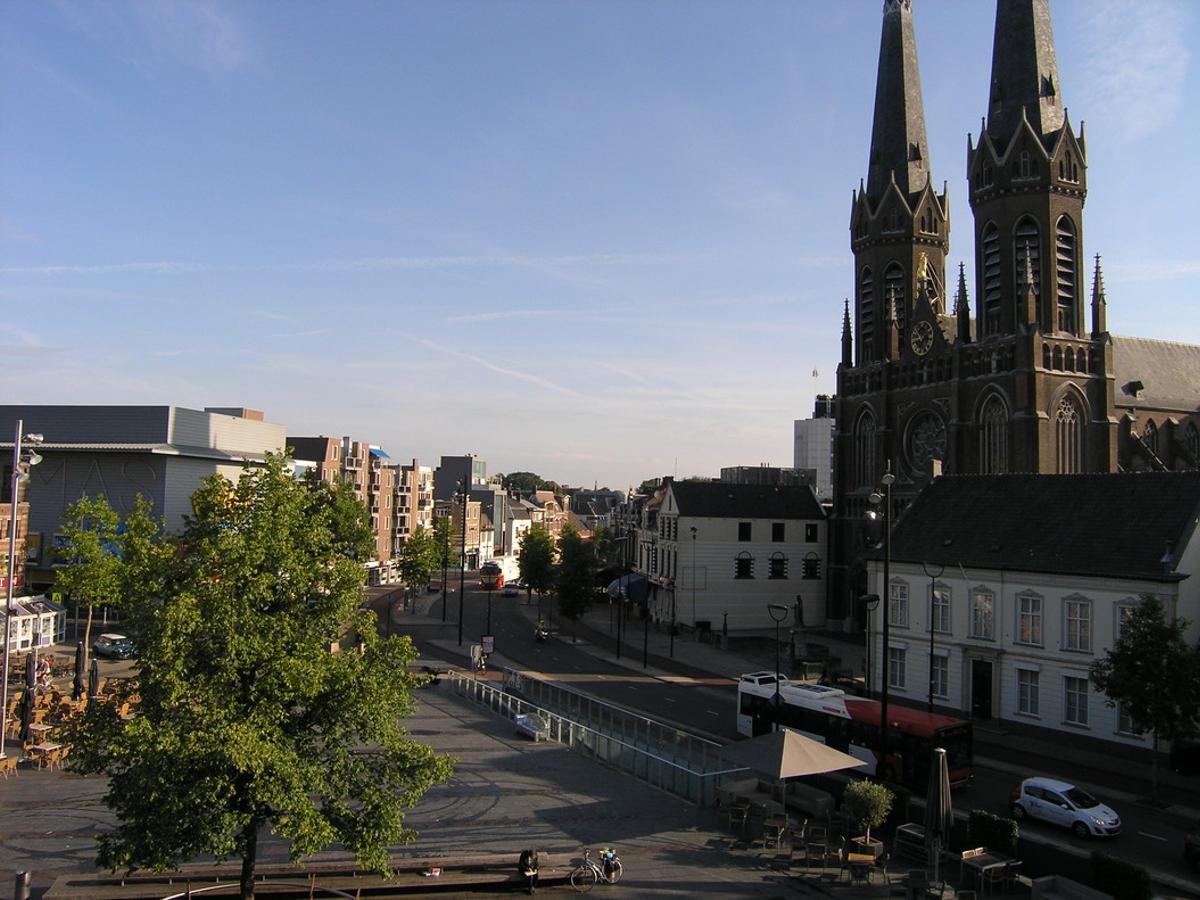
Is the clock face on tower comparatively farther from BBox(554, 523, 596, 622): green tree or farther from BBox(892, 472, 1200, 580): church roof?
BBox(554, 523, 596, 622): green tree

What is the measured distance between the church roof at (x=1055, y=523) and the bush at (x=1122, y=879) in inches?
673

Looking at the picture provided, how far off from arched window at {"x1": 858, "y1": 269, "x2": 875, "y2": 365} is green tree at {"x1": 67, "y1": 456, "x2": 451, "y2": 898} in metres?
62.9

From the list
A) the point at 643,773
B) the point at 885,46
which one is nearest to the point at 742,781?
the point at 643,773

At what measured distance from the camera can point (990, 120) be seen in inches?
2534

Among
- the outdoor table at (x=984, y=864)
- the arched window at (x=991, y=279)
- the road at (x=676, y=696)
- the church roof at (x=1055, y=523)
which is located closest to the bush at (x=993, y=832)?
the outdoor table at (x=984, y=864)

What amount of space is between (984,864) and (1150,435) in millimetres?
56997

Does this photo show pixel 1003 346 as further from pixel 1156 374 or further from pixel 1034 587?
pixel 1034 587

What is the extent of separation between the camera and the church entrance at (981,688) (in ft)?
118

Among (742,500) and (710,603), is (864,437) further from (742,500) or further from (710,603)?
(710,603)

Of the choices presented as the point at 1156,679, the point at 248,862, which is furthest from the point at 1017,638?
the point at 248,862

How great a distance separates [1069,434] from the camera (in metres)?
58.2

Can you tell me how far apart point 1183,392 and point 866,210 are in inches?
1073

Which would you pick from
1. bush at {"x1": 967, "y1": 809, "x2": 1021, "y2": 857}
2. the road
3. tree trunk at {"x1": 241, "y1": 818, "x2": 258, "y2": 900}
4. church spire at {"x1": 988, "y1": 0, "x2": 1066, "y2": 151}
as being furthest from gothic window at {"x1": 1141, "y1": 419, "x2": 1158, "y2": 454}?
tree trunk at {"x1": 241, "y1": 818, "x2": 258, "y2": 900}

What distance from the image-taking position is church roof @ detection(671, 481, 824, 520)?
65125 millimetres
